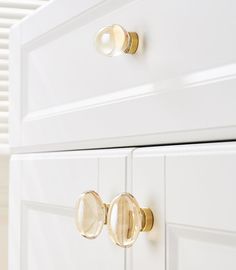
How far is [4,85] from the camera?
4.86 feet

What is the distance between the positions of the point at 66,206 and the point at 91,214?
0.44 feet

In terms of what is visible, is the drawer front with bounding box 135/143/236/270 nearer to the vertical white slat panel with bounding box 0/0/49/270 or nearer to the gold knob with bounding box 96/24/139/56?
the gold knob with bounding box 96/24/139/56

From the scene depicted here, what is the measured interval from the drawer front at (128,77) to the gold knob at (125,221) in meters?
0.06

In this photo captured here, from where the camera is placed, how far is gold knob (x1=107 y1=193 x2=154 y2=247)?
0.46m

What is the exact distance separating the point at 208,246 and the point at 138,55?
0.18 m

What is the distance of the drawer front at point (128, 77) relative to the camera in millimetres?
417

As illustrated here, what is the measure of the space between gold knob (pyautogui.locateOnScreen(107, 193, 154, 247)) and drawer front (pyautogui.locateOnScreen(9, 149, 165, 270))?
0.8 inches

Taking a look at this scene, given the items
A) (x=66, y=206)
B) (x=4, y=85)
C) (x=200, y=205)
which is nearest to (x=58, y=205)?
(x=66, y=206)

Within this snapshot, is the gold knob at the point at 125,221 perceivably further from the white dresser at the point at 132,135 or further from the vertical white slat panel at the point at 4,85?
the vertical white slat panel at the point at 4,85

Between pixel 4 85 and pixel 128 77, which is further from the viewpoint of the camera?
pixel 4 85

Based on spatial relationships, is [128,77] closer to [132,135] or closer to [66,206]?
[132,135]

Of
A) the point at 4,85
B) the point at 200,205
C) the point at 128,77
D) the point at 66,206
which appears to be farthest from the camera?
the point at 4,85

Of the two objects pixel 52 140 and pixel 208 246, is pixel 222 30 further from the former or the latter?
pixel 52 140

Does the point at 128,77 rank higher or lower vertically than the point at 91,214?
higher
